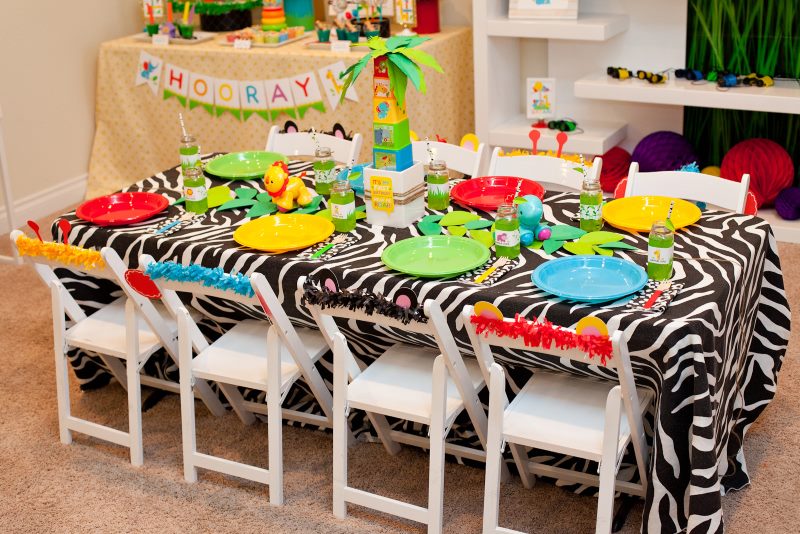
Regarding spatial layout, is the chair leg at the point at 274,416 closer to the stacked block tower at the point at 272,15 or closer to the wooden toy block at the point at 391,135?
the wooden toy block at the point at 391,135

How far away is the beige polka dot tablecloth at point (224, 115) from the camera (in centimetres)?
440

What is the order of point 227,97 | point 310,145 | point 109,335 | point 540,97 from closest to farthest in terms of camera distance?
point 109,335 < point 310,145 < point 540,97 < point 227,97

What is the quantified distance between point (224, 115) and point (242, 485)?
2.43m

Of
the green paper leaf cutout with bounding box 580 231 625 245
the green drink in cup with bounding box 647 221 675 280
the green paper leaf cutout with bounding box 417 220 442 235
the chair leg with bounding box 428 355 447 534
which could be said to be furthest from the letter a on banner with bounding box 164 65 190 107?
the green drink in cup with bounding box 647 221 675 280

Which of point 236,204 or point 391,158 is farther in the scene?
point 236,204

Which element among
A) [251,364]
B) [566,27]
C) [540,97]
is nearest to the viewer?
[251,364]

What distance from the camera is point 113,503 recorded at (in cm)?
262

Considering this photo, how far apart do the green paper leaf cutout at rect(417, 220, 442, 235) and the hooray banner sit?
181cm

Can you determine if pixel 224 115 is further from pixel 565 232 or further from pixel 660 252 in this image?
pixel 660 252

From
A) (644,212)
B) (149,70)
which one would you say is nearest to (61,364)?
(644,212)

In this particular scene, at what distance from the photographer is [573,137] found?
434 centimetres

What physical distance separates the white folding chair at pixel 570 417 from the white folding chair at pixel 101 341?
0.99 metres

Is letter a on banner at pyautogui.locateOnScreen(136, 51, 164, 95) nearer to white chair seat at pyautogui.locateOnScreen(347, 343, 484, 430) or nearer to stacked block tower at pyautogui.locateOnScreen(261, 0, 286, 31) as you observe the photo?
stacked block tower at pyautogui.locateOnScreen(261, 0, 286, 31)

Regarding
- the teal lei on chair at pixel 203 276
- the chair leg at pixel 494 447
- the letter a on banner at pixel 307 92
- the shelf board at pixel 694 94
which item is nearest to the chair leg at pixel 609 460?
the chair leg at pixel 494 447
